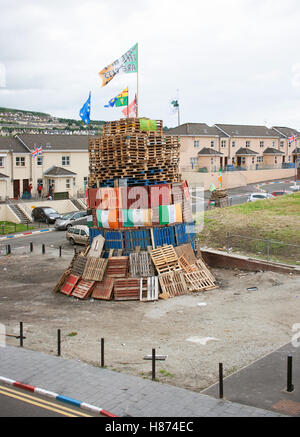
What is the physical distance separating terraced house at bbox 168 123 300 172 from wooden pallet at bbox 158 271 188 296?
42138 mm

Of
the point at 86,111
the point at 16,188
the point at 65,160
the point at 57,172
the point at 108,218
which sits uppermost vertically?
the point at 86,111

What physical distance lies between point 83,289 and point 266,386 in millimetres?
12090

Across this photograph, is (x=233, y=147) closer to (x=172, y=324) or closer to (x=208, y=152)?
(x=208, y=152)

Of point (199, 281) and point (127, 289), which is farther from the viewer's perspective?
point (199, 281)

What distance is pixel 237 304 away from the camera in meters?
20.9

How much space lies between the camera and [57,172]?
5306 cm

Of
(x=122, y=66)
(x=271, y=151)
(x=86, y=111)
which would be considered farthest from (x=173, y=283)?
(x=271, y=151)

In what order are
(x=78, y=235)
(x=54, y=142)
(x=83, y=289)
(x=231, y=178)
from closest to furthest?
(x=83, y=289), (x=78, y=235), (x=54, y=142), (x=231, y=178)

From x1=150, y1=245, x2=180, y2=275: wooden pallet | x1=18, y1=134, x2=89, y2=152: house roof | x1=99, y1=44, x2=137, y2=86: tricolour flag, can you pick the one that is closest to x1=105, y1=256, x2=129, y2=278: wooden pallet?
x1=150, y1=245, x2=180, y2=275: wooden pallet

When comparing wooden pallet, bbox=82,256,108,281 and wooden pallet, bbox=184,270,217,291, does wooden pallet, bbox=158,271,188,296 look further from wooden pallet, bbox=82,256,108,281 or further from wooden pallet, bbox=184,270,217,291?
wooden pallet, bbox=82,256,108,281

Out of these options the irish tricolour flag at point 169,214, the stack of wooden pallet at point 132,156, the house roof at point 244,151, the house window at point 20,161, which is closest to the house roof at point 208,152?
the house roof at point 244,151

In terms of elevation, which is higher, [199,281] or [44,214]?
[44,214]

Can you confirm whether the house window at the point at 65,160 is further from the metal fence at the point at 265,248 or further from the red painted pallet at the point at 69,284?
the red painted pallet at the point at 69,284

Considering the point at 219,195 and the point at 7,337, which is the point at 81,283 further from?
the point at 219,195
